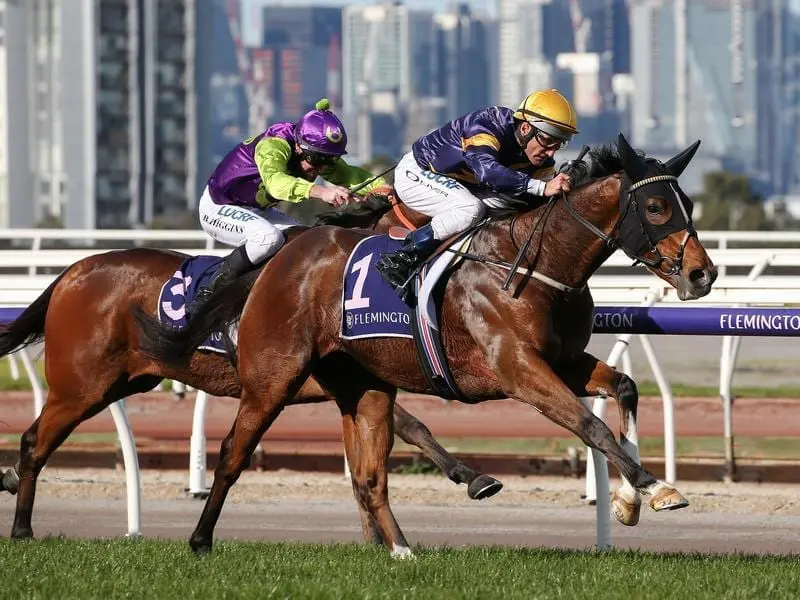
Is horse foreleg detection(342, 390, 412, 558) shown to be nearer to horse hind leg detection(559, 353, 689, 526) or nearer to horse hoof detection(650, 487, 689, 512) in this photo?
horse hind leg detection(559, 353, 689, 526)

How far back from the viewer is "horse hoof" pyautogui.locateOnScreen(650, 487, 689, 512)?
5.49m

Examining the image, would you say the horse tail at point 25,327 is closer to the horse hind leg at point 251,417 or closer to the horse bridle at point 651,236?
the horse hind leg at point 251,417

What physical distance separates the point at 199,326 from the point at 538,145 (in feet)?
4.92

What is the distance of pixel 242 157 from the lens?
287 inches

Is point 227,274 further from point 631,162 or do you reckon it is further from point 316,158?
point 631,162

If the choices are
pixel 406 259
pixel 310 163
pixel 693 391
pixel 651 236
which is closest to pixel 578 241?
pixel 651 236

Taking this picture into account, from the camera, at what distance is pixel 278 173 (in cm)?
686

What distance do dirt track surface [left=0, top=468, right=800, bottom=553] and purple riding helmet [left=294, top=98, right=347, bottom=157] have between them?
5.64ft

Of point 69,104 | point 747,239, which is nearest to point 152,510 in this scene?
point 747,239

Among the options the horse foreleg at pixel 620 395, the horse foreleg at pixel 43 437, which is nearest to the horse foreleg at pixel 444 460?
the horse foreleg at pixel 620 395

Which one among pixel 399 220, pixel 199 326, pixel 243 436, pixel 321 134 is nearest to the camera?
pixel 243 436

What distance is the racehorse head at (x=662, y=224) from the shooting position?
583cm

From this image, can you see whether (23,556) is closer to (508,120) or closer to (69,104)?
(508,120)

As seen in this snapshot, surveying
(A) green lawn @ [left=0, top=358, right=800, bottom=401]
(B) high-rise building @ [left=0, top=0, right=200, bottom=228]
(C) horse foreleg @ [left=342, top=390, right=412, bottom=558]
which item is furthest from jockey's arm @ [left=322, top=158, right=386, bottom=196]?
(B) high-rise building @ [left=0, top=0, right=200, bottom=228]
